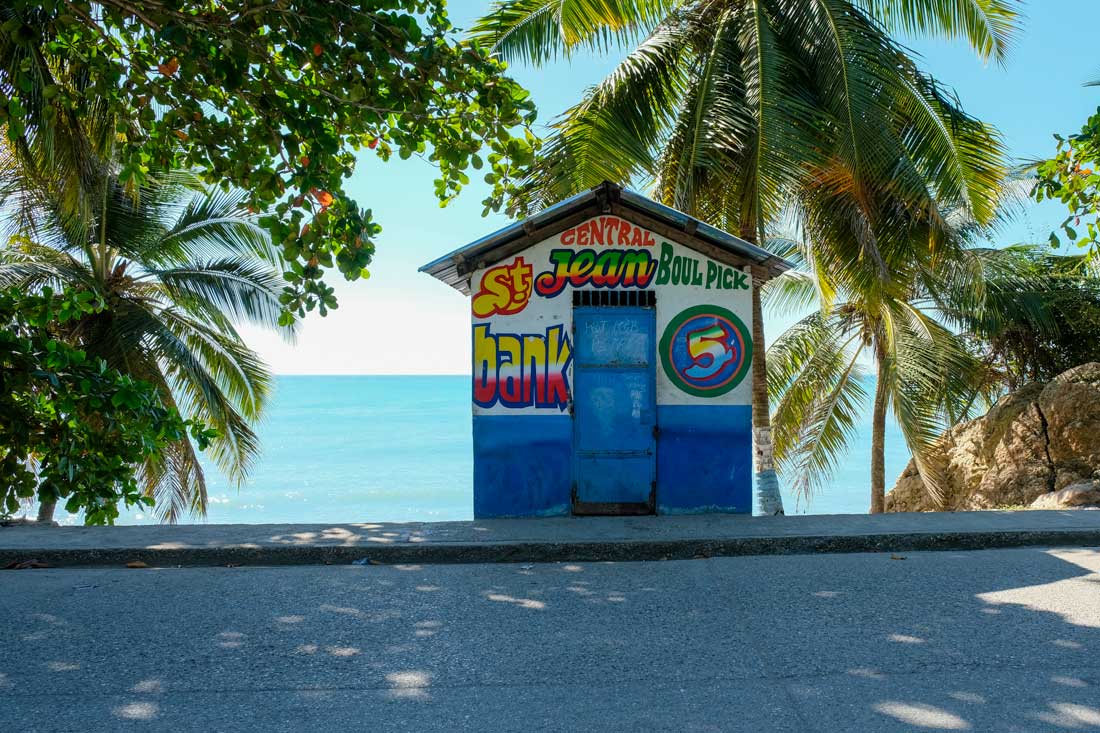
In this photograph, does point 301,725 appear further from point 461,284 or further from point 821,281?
point 821,281

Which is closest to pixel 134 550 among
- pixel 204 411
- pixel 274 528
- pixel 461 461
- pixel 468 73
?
pixel 274 528

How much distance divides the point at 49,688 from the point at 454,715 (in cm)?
213

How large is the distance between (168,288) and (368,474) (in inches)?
1411

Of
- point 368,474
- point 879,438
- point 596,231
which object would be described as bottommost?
point 368,474

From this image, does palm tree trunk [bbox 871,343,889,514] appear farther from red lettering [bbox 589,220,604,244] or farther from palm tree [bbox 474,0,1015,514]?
red lettering [bbox 589,220,604,244]

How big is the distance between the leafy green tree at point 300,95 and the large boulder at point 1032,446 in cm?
936

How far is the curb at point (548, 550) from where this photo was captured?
7277 mm

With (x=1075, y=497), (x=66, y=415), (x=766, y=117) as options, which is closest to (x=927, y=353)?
(x=1075, y=497)

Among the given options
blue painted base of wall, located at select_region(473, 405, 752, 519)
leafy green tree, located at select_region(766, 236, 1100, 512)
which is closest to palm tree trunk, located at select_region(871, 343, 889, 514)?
leafy green tree, located at select_region(766, 236, 1100, 512)

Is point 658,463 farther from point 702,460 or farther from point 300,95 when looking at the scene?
point 300,95

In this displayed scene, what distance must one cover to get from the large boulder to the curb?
5.81 meters

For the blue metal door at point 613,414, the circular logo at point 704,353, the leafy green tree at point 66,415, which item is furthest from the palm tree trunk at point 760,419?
the leafy green tree at point 66,415

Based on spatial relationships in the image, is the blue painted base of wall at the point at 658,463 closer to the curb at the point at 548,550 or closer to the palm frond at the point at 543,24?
the curb at the point at 548,550

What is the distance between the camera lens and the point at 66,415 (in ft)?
24.6
